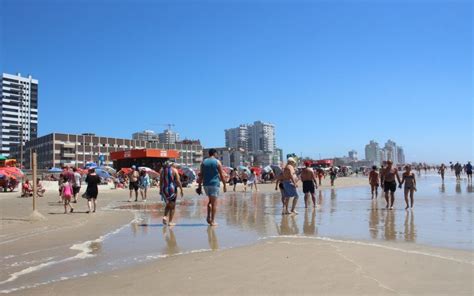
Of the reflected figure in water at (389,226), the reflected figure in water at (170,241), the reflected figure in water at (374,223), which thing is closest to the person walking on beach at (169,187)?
the reflected figure in water at (170,241)

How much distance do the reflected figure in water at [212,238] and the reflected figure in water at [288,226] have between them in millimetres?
1419

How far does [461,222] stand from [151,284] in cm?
846

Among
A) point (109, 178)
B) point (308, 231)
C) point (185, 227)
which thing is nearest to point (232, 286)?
point (308, 231)

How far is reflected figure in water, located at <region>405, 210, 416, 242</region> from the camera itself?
8398 mm

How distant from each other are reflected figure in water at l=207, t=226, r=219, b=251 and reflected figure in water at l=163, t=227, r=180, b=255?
0.63 m

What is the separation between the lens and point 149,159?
62.1m

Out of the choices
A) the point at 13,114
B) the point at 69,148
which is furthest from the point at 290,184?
the point at 13,114

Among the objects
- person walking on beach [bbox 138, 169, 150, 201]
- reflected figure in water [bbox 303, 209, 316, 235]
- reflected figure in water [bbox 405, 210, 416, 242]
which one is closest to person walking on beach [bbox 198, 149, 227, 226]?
reflected figure in water [bbox 303, 209, 316, 235]

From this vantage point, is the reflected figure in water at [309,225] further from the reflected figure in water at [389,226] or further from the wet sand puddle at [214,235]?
the reflected figure in water at [389,226]

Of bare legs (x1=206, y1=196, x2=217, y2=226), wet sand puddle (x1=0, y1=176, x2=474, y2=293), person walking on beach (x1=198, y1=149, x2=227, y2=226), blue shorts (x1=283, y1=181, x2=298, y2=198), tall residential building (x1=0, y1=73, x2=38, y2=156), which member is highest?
tall residential building (x1=0, y1=73, x2=38, y2=156)

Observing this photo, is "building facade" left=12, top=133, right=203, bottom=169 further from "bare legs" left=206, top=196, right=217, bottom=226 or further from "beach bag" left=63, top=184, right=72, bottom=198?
"bare legs" left=206, top=196, right=217, bottom=226

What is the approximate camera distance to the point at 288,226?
10336 millimetres

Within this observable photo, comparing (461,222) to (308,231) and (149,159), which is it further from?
(149,159)

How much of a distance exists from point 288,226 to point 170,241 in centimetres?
315
